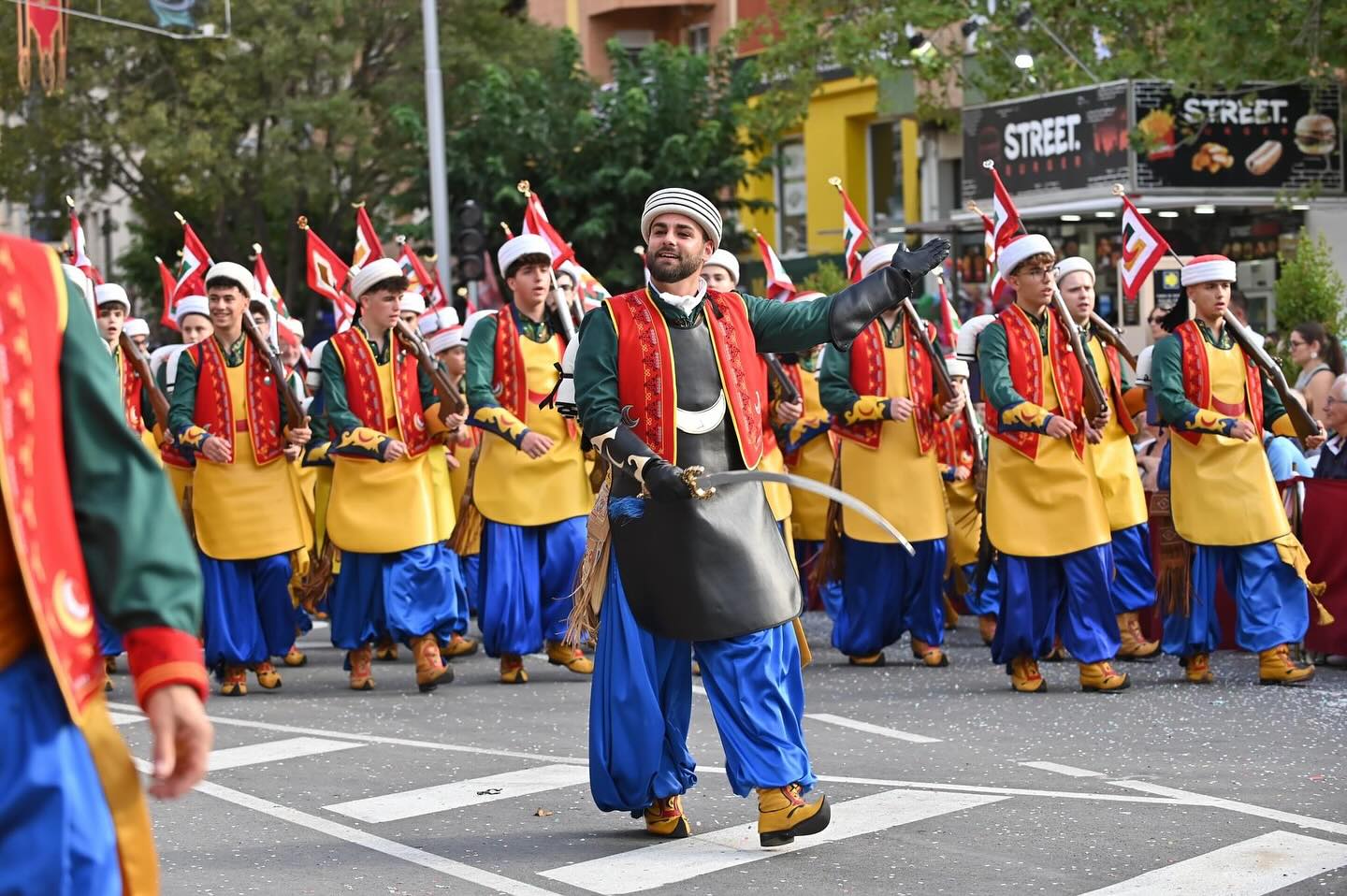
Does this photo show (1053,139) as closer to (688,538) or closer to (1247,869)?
(688,538)

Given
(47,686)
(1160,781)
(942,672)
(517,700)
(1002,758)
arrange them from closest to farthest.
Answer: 1. (47,686)
2. (1160,781)
3. (1002,758)
4. (517,700)
5. (942,672)

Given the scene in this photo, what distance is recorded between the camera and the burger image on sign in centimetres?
2209

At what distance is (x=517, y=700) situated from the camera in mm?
10617

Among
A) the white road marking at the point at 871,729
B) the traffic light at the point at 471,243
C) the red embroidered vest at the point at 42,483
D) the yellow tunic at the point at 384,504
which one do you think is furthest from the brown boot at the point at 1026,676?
the traffic light at the point at 471,243

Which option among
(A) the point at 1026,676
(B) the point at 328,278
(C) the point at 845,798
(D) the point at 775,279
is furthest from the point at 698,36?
(C) the point at 845,798

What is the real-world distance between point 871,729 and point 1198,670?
209cm

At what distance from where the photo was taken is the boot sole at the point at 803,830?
6758 mm

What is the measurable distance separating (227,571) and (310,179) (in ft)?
73.5

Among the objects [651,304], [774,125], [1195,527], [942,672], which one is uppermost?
[774,125]

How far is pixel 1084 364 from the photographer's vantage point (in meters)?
10.4

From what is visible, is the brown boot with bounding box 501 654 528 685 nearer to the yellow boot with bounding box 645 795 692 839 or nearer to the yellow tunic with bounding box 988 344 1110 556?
the yellow tunic with bounding box 988 344 1110 556

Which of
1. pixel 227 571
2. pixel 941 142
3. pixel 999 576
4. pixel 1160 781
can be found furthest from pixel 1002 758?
pixel 941 142

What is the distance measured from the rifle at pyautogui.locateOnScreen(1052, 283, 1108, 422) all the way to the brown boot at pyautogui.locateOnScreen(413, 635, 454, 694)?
3.30 m

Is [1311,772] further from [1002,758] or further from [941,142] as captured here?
[941,142]
